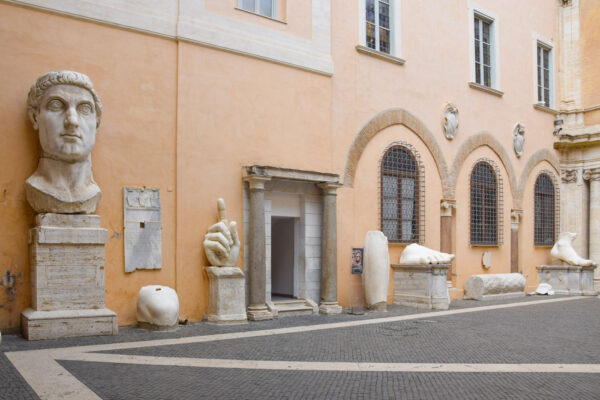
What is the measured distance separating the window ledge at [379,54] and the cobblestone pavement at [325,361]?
5.56 meters

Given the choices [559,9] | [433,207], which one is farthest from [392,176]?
[559,9]

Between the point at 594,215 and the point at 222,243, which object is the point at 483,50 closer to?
the point at 594,215

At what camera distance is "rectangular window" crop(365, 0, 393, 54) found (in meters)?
12.3

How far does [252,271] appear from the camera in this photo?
9.55 m

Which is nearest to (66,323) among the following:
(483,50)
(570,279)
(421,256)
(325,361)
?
(325,361)

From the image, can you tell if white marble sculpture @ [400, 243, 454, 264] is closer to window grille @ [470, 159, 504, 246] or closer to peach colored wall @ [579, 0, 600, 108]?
window grille @ [470, 159, 504, 246]

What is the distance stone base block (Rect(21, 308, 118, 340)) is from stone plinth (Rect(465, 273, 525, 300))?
870cm

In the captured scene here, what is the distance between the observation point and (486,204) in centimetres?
1485

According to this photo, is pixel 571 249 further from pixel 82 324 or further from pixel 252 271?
pixel 82 324

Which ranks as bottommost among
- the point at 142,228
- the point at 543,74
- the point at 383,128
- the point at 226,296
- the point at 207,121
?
the point at 226,296

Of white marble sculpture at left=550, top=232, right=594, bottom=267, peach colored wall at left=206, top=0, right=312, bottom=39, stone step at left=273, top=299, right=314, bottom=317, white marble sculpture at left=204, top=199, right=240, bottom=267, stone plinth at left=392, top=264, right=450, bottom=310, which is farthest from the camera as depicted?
white marble sculpture at left=550, top=232, right=594, bottom=267

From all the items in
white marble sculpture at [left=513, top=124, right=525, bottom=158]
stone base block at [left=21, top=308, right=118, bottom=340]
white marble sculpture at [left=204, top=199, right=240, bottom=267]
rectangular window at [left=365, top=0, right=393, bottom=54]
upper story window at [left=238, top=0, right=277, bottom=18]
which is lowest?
stone base block at [left=21, top=308, right=118, bottom=340]

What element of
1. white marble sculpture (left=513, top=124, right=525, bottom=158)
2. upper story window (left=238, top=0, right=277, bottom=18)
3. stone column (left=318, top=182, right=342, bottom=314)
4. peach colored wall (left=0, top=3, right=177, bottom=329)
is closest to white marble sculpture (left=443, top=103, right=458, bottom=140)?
white marble sculpture (left=513, top=124, right=525, bottom=158)

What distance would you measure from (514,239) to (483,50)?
201 inches
